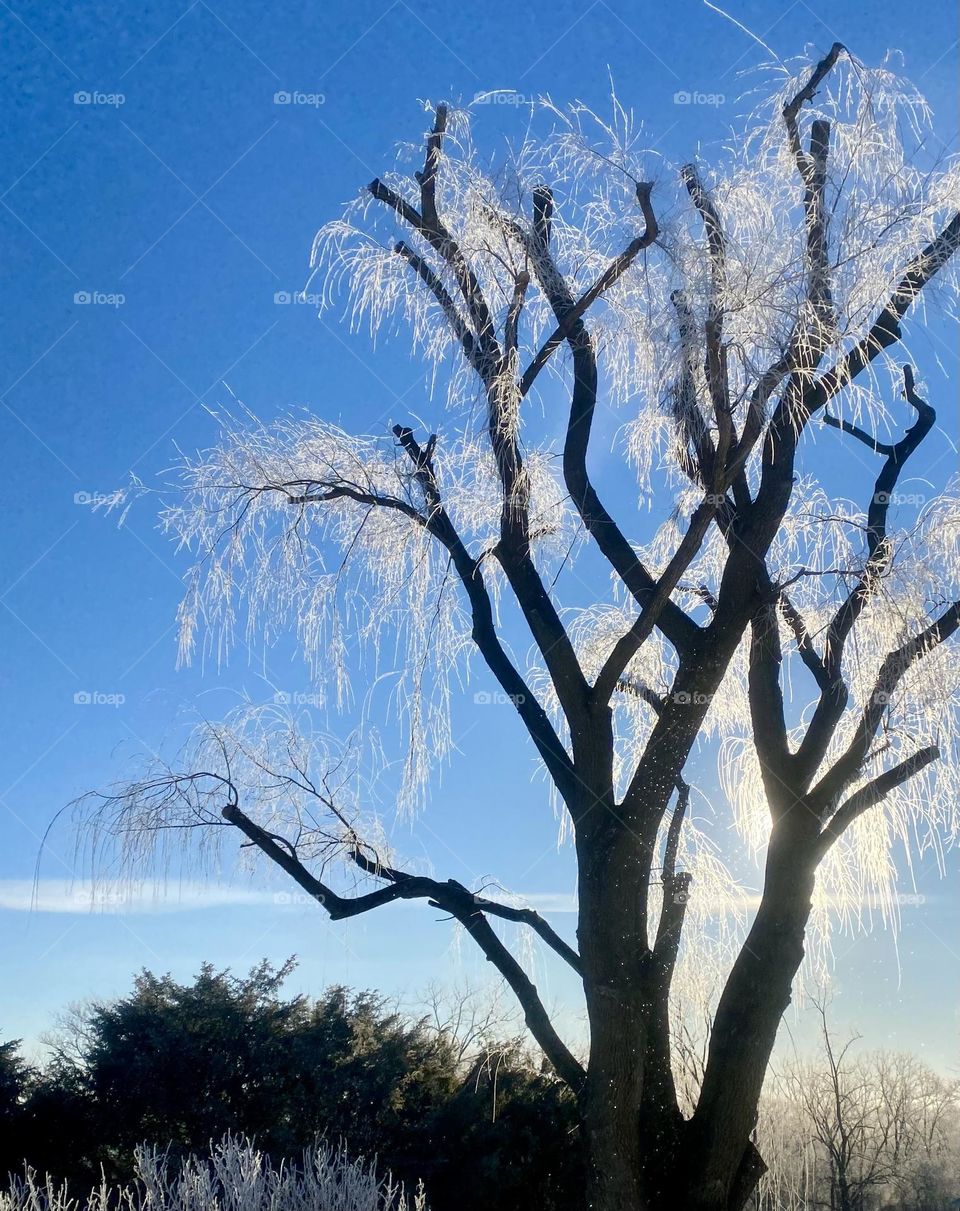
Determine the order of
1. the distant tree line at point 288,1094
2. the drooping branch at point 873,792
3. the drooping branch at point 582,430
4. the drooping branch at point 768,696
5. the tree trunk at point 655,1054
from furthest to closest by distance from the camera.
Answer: the distant tree line at point 288,1094 → the drooping branch at point 582,430 → the drooping branch at point 768,696 → the drooping branch at point 873,792 → the tree trunk at point 655,1054

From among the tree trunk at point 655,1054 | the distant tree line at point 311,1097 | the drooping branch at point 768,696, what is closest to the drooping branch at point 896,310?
the drooping branch at point 768,696

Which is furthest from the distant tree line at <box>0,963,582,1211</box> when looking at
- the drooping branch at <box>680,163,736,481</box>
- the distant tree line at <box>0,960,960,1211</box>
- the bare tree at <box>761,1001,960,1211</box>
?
the drooping branch at <box>680,163,736,481</box>

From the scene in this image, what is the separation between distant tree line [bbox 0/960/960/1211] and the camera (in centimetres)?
803

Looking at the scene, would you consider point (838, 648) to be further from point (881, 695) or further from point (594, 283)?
point (594, 283)

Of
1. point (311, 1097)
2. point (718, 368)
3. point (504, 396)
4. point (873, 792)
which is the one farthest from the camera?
point (311, 1097)

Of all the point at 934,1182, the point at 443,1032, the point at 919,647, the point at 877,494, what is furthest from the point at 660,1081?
Result: the point at 934,1182

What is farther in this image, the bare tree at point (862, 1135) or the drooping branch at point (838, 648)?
the bare tree at point (862, 1135)

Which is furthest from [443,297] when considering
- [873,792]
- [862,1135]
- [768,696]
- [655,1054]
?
[862,1135]

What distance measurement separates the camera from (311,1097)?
8609 mm

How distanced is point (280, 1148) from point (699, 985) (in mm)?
3885

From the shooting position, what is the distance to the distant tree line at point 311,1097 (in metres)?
8.03

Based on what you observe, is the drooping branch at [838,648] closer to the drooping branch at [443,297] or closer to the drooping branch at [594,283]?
the drooping branch at [594,283]

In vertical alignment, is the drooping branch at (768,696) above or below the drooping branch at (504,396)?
below

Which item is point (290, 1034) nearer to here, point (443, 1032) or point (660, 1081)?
point (443, 1032)
